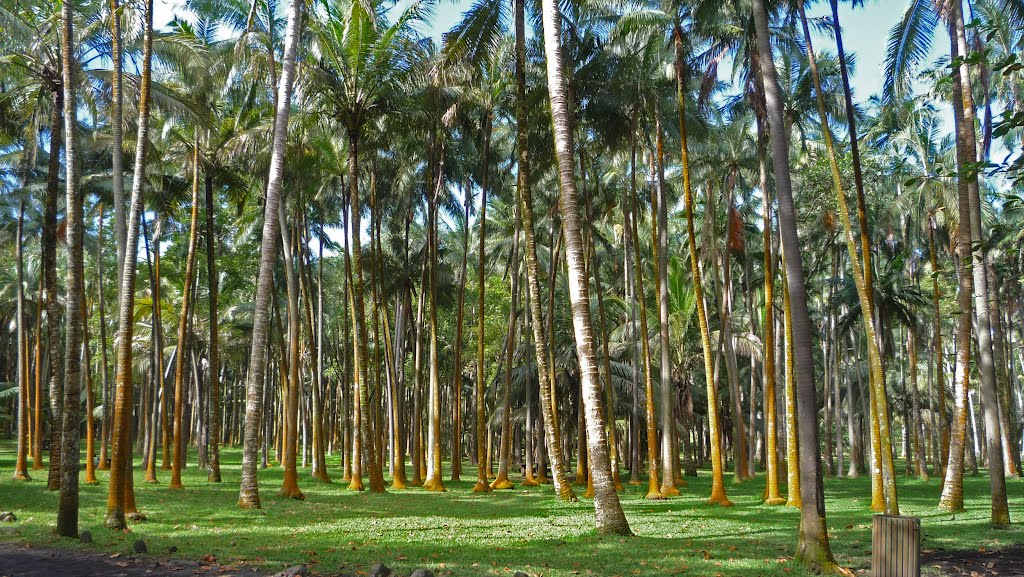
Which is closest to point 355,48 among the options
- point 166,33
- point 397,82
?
point 397,82

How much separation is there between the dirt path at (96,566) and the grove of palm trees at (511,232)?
0.43 ft

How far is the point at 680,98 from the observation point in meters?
19.0

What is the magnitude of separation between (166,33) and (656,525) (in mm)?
13475

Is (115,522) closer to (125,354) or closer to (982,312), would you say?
(125,354)

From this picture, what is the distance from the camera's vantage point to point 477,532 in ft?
41.7

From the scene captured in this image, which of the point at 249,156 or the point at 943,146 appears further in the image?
the point at 943,146

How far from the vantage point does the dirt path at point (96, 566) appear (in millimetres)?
8680

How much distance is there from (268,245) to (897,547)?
41.7ft

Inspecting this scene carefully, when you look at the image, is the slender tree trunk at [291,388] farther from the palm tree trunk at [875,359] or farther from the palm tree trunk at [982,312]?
the palm tree trunk at [982,312]

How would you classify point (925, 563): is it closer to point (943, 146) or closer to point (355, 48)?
point (355, 48)

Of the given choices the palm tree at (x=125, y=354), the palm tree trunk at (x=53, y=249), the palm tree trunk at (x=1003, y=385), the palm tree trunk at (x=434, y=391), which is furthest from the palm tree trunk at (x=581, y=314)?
the palm tree trunk at (x=1003, y=385)

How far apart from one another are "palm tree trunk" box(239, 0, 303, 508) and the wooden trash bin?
39.8ft

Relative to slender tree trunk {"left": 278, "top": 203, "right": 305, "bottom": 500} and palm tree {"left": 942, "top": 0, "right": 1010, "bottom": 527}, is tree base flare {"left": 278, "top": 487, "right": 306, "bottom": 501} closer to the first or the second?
slender tree trunk {"left": 278, "top": 203, "right": 305, "bottom": 500}

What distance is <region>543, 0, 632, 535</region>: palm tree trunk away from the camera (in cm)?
1181
